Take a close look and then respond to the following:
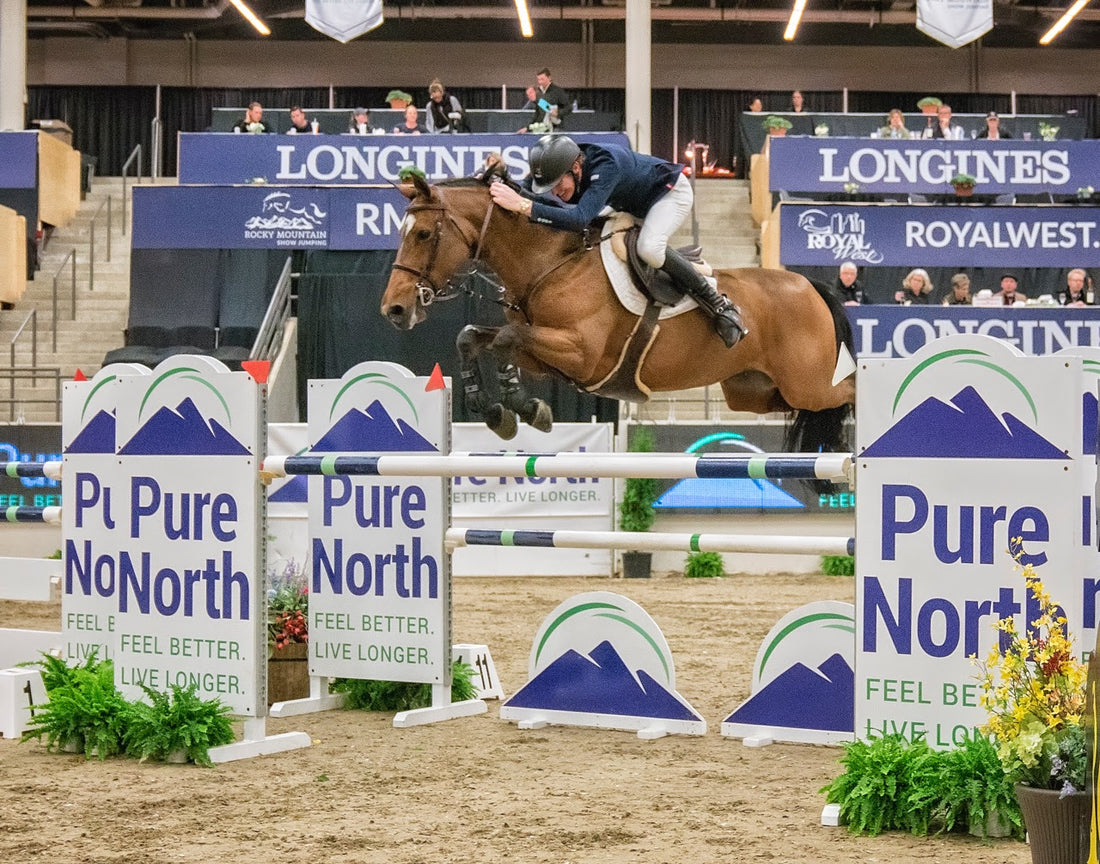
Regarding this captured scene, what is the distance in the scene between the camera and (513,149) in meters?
13.2

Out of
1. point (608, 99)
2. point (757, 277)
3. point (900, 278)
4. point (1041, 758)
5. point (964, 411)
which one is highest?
point (608, 99)

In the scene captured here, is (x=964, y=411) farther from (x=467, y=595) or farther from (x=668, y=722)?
(x=467, y=595)

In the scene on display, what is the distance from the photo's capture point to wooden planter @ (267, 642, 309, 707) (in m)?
5.42

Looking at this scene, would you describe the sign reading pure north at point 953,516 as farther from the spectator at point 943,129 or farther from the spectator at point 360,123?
the spectator at point 360,123

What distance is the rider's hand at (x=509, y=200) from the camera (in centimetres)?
487

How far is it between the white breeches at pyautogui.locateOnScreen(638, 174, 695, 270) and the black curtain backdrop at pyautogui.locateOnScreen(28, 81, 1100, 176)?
17606 mm

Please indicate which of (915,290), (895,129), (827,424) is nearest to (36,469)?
(827,424)

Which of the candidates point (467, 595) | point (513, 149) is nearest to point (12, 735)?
point (467, 595)

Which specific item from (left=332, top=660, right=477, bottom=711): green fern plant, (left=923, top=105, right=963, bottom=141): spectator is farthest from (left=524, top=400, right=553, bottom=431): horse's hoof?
(left=923, top=105, right=963, bottom=141): spectator

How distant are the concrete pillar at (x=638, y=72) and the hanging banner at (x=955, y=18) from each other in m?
2.94

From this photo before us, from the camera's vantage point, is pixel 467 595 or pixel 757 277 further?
pixel 467 595

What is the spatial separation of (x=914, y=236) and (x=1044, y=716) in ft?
33.9

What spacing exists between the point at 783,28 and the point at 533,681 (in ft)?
65.2

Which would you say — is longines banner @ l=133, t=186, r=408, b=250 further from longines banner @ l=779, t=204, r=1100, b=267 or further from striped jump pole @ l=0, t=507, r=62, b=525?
striped jump pole @ l=0, t=507, r=62, b=525
